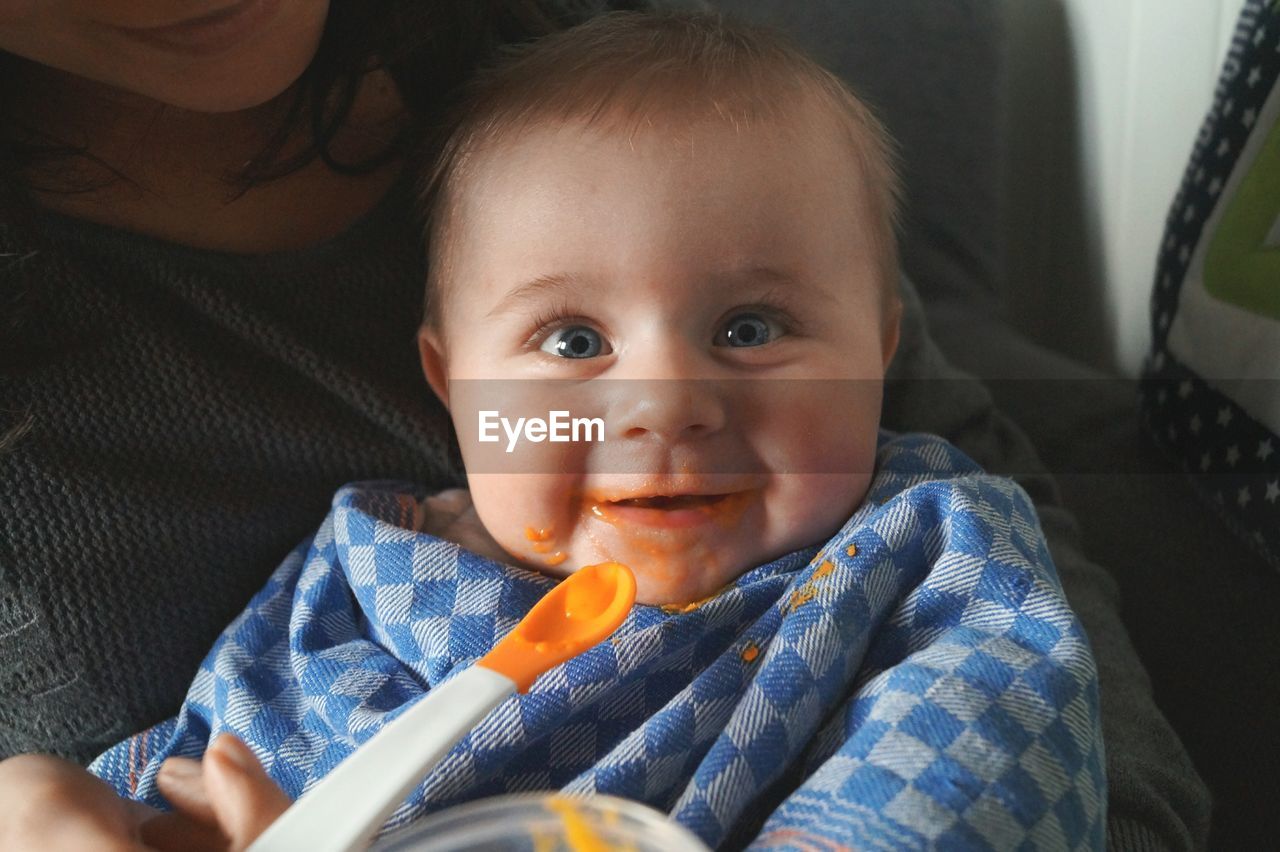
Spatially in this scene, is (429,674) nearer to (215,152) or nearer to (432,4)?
(215,152)

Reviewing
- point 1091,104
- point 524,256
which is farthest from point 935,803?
point 1091,104

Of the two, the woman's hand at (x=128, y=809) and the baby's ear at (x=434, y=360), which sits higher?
the baby's ear at (x=434, y=360)

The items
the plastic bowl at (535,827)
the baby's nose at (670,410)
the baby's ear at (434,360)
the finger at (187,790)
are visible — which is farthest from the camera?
the baby's ear at (434,360)

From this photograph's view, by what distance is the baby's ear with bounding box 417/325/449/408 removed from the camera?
A: 846mm

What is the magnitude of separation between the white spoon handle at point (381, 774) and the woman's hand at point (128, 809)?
3cm

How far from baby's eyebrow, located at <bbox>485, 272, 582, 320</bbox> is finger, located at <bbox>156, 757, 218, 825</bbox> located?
0.34 metres

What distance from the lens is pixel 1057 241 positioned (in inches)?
68.1

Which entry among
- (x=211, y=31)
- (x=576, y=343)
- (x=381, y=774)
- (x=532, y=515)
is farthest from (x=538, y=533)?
(x=211, y=31)

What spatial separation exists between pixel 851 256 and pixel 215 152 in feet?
1.67

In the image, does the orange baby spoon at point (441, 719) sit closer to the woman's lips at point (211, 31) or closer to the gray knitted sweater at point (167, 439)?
the gray knitted sweater at point (167, 439)

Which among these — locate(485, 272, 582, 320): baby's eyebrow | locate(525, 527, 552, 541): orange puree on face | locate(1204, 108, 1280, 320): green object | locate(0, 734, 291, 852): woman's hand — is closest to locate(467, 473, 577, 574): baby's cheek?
locate(525, 527, 552, 541): orange puree on face

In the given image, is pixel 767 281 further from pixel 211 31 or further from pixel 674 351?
pixel 211 31

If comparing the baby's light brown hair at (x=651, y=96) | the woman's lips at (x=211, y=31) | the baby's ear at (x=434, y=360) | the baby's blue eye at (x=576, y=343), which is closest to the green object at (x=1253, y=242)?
the baby's light brown hair at (x=651, y=96)

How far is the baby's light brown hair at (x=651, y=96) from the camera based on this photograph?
74 centimetres
